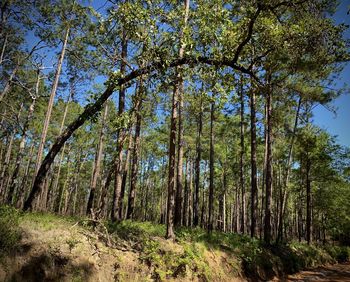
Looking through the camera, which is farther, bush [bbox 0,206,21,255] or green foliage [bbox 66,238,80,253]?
green foliage [bbox 66,238,80,253]

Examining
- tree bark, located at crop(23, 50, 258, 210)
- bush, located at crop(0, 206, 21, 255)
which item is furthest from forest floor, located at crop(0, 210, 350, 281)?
tree bark, located at crop(23, 50, 258, 210)

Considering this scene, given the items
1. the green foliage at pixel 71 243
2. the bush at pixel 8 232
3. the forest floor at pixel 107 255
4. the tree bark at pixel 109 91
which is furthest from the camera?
the tree bark at pixel 109 91

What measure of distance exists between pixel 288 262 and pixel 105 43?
14.4m

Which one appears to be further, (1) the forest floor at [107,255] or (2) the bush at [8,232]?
(1) the forest floor at [107,255]

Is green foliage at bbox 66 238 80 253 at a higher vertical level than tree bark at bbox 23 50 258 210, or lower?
lower

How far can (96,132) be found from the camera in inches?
1298

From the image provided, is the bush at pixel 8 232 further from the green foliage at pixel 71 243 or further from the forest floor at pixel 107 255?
the green foliage at pixel 71 243

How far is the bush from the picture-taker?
6375 millimetres

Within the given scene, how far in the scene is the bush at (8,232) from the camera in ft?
20.9

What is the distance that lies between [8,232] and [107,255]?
2.60m

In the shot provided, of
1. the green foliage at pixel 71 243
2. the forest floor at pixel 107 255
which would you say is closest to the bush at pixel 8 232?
the forest floor at pixel 107 255

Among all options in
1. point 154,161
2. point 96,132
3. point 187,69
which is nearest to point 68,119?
point 96,132

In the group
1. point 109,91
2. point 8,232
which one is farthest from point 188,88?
point 8,232

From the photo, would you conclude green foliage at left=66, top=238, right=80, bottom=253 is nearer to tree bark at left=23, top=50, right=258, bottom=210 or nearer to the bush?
the bush
